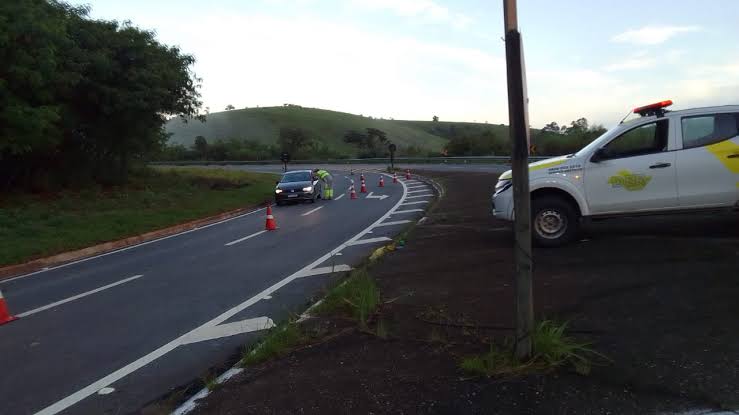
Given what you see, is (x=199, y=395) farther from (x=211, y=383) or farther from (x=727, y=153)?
(x=727, y=153)

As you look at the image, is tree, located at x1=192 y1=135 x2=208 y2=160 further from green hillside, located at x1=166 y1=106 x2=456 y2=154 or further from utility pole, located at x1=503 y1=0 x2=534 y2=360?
utility pole, located at x1=503 y1=0 x2=534 y2=360

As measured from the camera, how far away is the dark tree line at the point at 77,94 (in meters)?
16.4

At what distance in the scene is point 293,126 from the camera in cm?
12406

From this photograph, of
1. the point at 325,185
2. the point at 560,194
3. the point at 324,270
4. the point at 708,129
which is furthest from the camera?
the point at 325,185

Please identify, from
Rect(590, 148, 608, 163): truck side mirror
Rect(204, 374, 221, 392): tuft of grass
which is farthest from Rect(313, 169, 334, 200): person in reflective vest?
Rect(204, 374, 221, 392): tuft of grass

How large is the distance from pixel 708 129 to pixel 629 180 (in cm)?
125

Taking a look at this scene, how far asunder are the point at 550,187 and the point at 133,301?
20.7 feet

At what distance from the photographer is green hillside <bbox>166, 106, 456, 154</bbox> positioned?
113812mm

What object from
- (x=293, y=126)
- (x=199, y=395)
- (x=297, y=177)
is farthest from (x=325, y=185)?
(x=293, y=126)

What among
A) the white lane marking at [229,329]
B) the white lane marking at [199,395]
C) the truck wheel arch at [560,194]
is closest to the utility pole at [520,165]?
the white lane marking at [199,395]

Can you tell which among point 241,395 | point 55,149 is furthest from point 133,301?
point 55,149

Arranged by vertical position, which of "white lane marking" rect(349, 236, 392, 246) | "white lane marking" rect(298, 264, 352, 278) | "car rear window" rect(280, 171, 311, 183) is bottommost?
"white lane marking" rect(298, 264, 352, 278)

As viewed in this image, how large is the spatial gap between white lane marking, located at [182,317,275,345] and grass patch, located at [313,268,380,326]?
0.64 meters

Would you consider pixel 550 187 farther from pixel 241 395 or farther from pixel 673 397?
pixel 241 395
